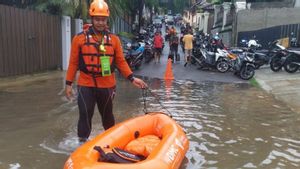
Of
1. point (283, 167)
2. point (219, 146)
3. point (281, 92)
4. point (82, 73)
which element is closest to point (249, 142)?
point (219, 146)

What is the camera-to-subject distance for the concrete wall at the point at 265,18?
64.9 feet

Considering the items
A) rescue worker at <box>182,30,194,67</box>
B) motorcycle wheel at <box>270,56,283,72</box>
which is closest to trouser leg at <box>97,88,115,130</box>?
motorcycle wheel at <box>270,56,283,72</box>

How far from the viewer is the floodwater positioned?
17.6 ft

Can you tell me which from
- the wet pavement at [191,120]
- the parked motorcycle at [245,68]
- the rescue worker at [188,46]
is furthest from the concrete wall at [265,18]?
the wet pavement at [191,120]

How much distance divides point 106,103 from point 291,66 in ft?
34.5

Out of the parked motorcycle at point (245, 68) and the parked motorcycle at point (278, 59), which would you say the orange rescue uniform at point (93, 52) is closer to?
the parked motorcycle at point (245, 68)

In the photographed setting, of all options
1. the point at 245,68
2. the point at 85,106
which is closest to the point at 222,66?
the point at 245,68

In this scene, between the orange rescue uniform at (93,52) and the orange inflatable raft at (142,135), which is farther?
the orange rescue uniform at (93,52)

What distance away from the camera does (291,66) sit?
47.1 ft

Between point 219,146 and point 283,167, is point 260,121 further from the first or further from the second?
point 283,167

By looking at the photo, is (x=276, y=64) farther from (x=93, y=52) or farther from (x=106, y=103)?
(x=93, y=52)

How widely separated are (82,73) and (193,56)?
12140 mm

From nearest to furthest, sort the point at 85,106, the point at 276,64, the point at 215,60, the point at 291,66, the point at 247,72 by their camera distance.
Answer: the point at 85,106, the point at 247,72, the point at 291,66, the point at 276,64, the point at 215,60

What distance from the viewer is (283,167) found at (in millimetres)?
5184
